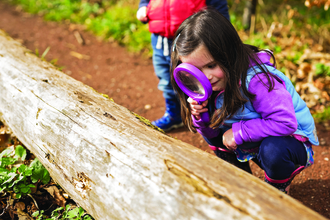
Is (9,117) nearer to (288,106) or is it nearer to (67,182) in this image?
(67,182)

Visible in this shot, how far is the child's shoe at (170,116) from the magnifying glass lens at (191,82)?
1.23 meters

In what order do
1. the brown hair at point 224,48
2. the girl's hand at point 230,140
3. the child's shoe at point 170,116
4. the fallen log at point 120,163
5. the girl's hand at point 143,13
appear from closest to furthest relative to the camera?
the fallen log at point 120,163
the brown hair at point 224,48
the girl's hand at point 230,140
the girl's hand at point 143,13
the child's shoe at point 170,116

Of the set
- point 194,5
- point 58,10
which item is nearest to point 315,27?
point 194,5

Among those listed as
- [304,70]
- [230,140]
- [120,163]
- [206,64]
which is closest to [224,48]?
[206,64]

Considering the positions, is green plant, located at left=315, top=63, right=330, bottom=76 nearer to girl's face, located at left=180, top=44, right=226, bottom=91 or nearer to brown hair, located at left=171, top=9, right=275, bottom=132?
brown hair, located at left=171, top=9, right=275, bottom=132

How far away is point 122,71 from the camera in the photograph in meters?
4.44

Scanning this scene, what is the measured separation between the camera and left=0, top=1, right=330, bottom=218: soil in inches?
85.6

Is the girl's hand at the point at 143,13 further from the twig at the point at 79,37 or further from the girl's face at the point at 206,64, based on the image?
the twig at the point at 79,37

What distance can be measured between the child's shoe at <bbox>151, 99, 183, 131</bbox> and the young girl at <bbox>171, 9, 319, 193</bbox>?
1141 millimetres

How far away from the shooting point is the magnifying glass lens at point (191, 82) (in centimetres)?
155

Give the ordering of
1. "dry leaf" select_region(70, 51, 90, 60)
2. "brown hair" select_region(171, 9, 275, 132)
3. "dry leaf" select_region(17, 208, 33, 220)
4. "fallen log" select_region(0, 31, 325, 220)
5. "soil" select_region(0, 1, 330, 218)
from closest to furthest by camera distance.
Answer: "fallen log" select_region(0, 31, 325, 220) → "brown hair" select_region(171, 9, 275, 132) → "dry leaf" select_region(17, 208, 33, 220) → "soil" select_region(0, 1, 330, 218) → "dry leaf" select_region(70, 51, 90, 60)

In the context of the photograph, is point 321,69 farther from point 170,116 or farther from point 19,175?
point 19,175

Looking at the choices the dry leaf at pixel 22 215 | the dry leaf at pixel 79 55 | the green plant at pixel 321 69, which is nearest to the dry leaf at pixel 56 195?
the dry leaf at pixel 22 215

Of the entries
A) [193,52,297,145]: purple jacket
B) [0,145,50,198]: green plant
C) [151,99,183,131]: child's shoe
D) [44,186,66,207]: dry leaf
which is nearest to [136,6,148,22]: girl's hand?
[151,99,183,131]: child's shoe
